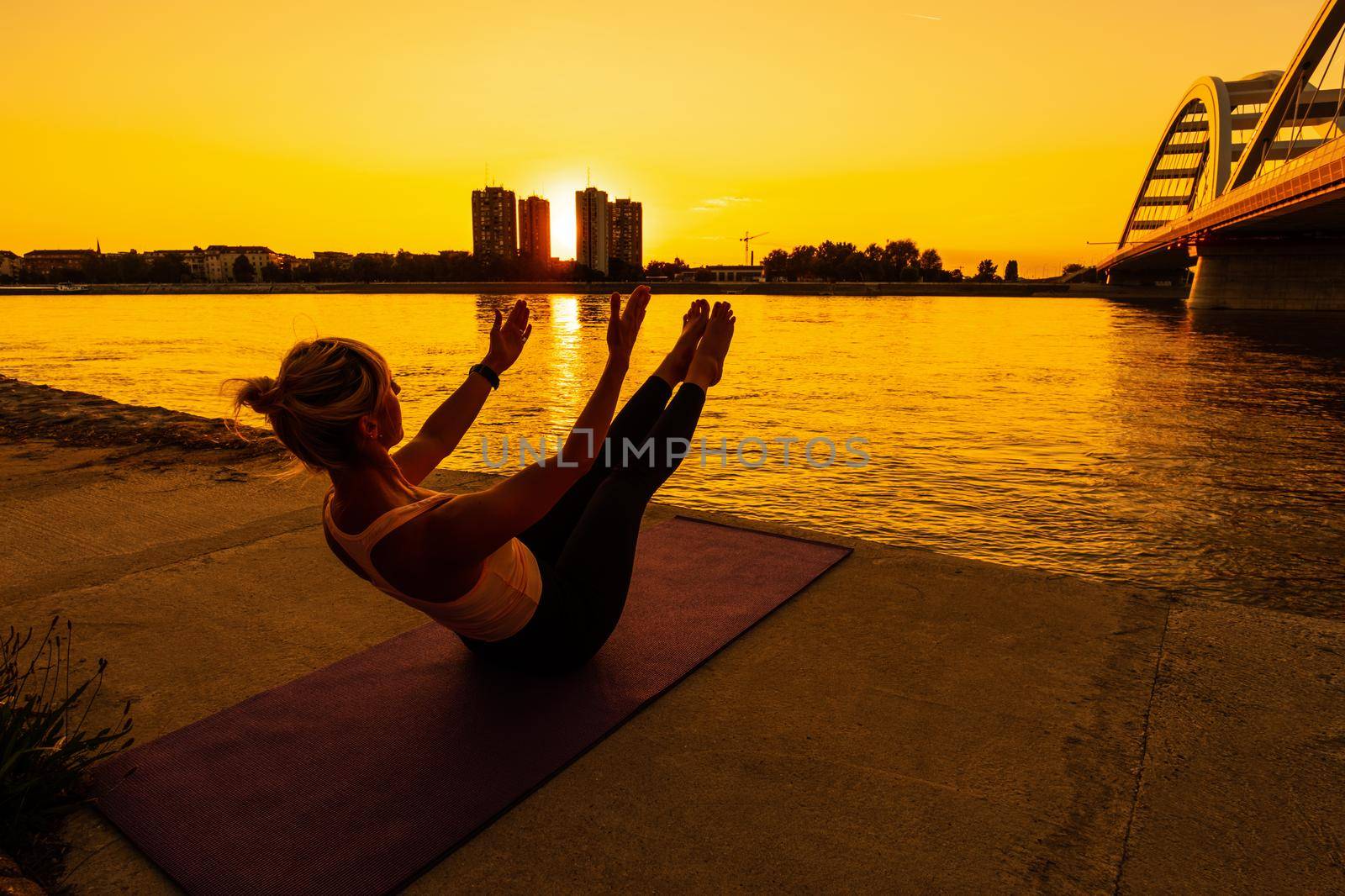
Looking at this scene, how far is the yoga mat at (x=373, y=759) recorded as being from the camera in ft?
6.14

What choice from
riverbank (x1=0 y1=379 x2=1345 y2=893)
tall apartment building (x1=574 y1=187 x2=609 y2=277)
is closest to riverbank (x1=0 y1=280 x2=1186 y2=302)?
tall apartment building (x1=574 y1=187 x2=609 y2=277)

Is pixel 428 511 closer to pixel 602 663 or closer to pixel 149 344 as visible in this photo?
pixel 602 663

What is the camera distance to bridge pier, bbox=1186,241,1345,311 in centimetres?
4403

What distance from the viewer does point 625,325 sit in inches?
97.4

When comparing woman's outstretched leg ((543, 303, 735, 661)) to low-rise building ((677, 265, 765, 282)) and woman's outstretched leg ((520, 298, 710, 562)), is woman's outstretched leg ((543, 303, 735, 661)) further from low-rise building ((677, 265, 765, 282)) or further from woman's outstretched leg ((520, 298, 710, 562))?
low-rise building ((677, 265, 765, 282))

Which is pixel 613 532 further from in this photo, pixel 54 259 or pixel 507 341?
pixel 54 259

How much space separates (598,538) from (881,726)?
991mm

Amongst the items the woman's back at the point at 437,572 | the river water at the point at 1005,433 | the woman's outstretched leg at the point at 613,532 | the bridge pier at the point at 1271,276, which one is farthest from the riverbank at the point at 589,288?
the woman's back at the point at 437,572

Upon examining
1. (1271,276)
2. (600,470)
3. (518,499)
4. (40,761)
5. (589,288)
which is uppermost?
(589,288)


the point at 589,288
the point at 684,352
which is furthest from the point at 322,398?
the point at 589,288

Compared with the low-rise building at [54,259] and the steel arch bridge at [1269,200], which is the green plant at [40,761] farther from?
the low-rise building at [54,259]

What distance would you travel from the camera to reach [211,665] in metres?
2.76

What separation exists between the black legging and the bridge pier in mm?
53283

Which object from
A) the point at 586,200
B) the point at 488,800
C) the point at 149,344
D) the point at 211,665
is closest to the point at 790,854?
the point at 488,800
